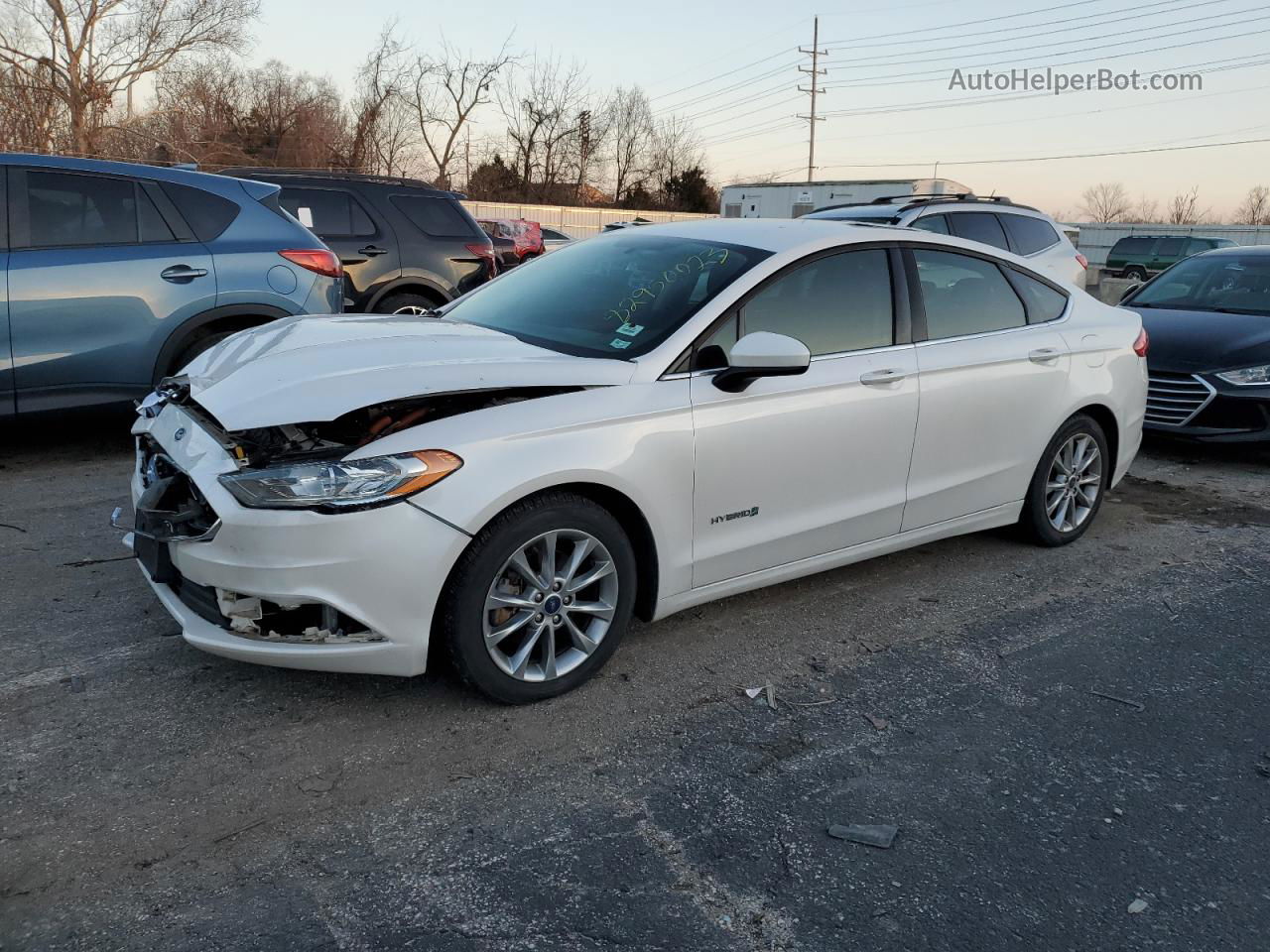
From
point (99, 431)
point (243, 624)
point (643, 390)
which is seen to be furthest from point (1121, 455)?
point (99, 431)

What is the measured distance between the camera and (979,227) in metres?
9.73

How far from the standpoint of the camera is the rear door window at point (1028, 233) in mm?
10055

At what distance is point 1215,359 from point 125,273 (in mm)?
7250

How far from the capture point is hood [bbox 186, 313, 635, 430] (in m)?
3.18

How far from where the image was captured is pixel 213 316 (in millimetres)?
6270

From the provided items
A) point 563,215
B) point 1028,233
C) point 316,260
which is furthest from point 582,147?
point 316,260

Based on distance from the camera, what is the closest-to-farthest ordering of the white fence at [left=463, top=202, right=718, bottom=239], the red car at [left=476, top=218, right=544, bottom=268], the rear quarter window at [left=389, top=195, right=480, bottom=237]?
the rear quarter window at [left=389, top=195, right=480, bottom=237] → the red car at [left=476, top=218, right=544, bottom=268] → the white fence at [left=463, top=202, right=718, bottom=239]

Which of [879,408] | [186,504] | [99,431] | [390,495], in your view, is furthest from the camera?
[99,431]

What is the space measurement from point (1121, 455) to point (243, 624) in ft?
14.9

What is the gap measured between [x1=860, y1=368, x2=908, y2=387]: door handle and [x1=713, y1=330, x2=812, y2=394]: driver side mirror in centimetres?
58

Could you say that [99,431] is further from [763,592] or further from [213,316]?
[763,592]

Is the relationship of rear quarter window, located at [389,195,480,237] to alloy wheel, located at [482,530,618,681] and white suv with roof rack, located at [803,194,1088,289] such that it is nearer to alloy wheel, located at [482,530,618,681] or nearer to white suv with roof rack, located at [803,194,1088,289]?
white suv with roof rack, located at [803,194,1088,289]

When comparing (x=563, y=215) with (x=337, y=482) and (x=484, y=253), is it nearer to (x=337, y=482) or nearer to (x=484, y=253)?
(x=484, y=253)

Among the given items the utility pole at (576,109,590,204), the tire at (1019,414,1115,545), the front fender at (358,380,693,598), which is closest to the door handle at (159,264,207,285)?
the front fender at (358,380,693,598)
